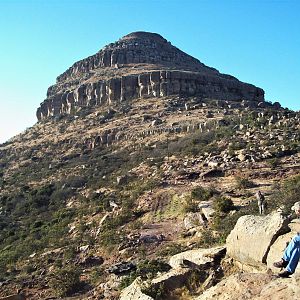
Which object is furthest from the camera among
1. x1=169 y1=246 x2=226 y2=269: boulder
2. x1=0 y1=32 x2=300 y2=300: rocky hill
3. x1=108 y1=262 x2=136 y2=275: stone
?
x1=108 y1=262 x2=136 y2=275: stone

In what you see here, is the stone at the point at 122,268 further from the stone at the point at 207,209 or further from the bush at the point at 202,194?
the bush at the point at 202,194

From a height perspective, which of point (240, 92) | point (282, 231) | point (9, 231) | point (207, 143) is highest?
point (240, 92)

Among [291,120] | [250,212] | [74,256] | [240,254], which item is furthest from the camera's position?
[291,120]

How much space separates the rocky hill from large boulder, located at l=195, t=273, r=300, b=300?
5 cm

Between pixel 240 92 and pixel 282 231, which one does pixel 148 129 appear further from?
pixel 282 231

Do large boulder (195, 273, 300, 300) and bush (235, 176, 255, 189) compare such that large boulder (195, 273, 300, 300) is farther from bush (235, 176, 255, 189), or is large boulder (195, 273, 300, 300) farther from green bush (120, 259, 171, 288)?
bush (235, 176, 255, 189)

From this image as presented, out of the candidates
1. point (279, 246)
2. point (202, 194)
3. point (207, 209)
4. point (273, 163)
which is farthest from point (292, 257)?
point (273, 163)

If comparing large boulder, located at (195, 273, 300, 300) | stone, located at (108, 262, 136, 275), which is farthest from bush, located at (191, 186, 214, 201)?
large boulder, located at (195, 273, 300, 300)

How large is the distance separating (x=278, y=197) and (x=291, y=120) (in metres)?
18.7

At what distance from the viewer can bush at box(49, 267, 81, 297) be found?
1234cm

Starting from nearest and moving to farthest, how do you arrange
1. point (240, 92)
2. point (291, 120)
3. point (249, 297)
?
point (249, 297) → point (291, 120) → point (240, 92)

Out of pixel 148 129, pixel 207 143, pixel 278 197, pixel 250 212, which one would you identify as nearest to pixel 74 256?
pixel 250 212

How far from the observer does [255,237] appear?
738 cm

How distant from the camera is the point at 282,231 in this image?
7.14 m
